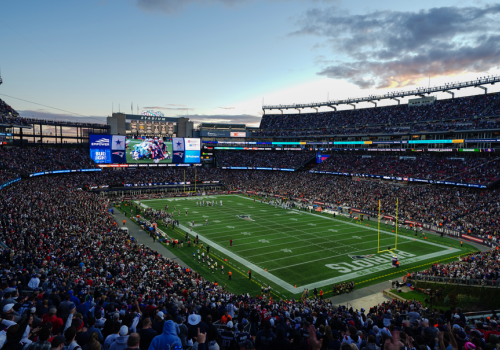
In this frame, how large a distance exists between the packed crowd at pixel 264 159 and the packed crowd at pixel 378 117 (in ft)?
20.1

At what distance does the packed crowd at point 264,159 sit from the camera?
77.7m

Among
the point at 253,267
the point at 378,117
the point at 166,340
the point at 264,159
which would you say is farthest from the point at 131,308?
the point at 264,159

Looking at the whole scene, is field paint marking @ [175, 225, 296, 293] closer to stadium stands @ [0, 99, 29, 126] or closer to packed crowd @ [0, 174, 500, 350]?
packed crowd @ [0, 174, 500, 350]

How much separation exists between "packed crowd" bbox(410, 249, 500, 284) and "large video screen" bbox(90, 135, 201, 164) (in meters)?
60.3

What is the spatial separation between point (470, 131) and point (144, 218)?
5003 centimetres

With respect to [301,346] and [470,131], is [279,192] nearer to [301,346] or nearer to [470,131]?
[470,131]

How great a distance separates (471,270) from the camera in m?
20.6

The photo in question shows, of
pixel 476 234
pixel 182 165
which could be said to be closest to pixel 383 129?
pixel 476 234

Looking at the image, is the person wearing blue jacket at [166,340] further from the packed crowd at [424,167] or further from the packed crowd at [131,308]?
the packed crowd at [424,167]

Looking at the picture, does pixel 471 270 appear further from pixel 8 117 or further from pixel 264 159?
pixel 264 159

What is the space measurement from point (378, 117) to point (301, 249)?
50.6 meters

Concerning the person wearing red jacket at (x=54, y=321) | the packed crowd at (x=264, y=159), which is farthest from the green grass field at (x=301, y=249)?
the packed crowd at (x=264, y=159)

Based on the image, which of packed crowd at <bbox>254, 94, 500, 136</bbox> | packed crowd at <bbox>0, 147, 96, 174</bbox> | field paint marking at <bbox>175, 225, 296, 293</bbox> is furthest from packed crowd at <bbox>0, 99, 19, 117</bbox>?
packed crowd at <bbox>254, 94, 500, 136</bbox>

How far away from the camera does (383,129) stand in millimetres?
63656
